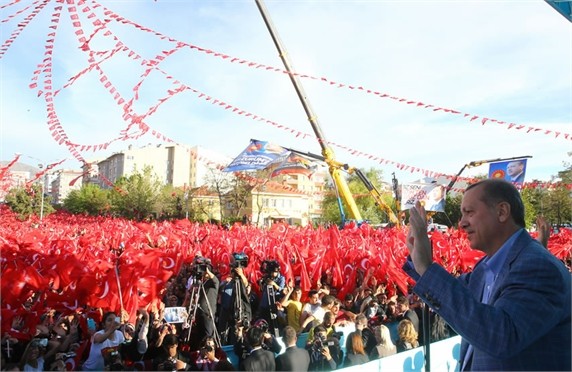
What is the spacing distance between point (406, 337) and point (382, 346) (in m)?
0.36

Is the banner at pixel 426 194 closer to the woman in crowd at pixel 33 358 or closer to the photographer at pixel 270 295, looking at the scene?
the photographer at pixel 270 295

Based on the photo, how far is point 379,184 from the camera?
7188cm

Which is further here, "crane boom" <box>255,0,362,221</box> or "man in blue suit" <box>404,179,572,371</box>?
"crane boom" <box>255,0,362,221</box>

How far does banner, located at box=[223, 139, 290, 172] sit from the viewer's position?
16.5m

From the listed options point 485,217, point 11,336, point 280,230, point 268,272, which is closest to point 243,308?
point 268,272

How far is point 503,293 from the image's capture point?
62.3 inches

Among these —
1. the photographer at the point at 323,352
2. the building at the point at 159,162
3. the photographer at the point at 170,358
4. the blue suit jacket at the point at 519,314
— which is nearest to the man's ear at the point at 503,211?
the blue suit jacket at the point at 519,314

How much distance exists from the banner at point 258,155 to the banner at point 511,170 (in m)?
7.15

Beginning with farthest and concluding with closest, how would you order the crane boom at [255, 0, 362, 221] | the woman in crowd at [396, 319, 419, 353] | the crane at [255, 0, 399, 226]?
the crane at [255, 0, 399, 226]
the crane boom at [255, 0, 362, 221]
the woman in crowd at [396, 319, 419, 353]

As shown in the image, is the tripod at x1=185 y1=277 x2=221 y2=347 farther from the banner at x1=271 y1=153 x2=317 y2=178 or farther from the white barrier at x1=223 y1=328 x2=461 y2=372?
the banner at x1=271 y1=153 x2=317 y2=178

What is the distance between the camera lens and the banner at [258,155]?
1645cm

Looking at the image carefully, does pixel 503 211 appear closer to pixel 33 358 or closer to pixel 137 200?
pixel 33 358

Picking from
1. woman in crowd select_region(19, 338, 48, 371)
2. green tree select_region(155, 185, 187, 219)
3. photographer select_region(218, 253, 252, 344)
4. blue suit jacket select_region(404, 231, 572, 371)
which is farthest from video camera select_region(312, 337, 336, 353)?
green tree select_region(155, 185, 187, 219)

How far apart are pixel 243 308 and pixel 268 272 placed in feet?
3.35
